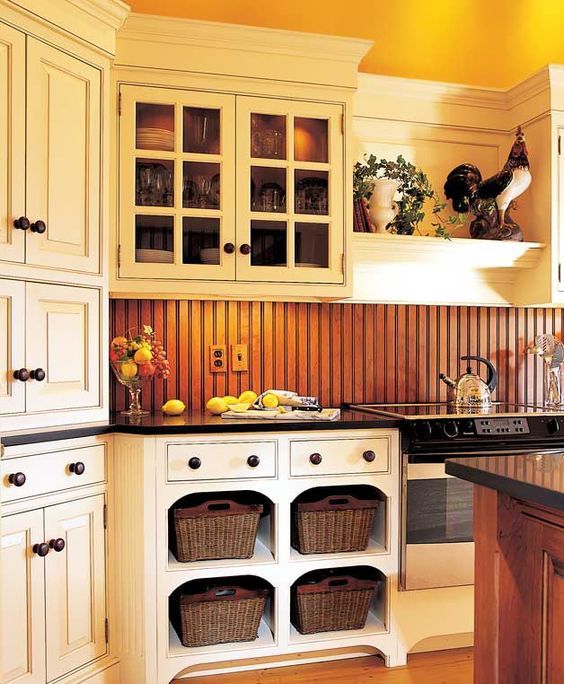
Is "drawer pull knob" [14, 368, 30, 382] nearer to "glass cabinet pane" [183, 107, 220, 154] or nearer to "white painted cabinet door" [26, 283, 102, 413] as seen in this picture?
"white painted cabinet door" [26, 283, 102, 413]

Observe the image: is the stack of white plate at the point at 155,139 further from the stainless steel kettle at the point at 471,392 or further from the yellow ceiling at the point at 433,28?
the stainless steel kettle at the point at 471,392

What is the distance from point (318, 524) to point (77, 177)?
1523 millimetres

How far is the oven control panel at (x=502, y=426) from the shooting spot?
8.63 ft

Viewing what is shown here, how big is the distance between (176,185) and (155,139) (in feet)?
0.66

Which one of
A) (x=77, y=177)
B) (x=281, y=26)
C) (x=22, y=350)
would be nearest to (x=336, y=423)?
(x=22, y=350)

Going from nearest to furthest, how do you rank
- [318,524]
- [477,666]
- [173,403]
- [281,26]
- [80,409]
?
[477,666]
[80,409]
[318,524]
[173,403]
[281,26]

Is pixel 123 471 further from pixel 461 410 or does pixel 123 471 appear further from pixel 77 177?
pixel 461 410

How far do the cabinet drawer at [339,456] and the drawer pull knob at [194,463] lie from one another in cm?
34

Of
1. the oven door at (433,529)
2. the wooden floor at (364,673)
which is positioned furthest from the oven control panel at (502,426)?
the wooden floor at (364,673)

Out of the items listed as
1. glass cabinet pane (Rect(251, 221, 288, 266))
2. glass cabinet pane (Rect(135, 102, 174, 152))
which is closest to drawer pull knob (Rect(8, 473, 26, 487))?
glass cabinet pane (Rect(251, 221, 288, 266))

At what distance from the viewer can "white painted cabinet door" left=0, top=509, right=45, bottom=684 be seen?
2.02 m

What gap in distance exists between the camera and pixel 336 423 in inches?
98.1

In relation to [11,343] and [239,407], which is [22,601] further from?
[239,407]

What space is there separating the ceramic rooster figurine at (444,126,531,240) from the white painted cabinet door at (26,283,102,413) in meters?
1.78
